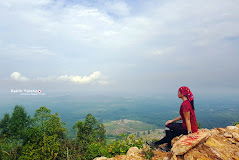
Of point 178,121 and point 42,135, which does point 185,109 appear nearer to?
point 178,121

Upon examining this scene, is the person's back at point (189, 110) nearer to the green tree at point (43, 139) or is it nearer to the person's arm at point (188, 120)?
the person's arm at point (188, 120)

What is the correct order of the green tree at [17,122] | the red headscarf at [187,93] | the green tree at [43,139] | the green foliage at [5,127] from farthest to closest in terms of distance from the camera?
1. the green foliage at [5,127]
2. the green tree at [17,122]
3. the green tree at [43,139]
4. the red headscarf at [187,93]

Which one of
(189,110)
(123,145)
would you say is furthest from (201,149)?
(123,145)

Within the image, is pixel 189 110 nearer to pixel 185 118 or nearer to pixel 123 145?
pixel 185 118

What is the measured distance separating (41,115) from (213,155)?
29.4 metres

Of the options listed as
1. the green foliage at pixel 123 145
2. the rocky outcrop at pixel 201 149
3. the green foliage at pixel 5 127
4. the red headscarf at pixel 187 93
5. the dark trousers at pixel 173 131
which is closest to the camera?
the rocky outcrop at pixel 201 149

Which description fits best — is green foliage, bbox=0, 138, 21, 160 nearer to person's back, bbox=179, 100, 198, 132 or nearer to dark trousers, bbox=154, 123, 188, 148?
dark trousers, bbox=154, 123, 188, 148

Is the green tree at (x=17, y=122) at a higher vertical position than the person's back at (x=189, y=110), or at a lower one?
lower

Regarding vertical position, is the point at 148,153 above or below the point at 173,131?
below

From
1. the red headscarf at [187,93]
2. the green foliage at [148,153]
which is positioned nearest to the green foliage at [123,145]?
the green foliage at [148,153]

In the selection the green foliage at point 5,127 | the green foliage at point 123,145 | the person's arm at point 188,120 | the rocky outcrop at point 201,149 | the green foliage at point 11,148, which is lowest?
the green foliage at point 11,148

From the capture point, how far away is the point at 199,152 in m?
7.13

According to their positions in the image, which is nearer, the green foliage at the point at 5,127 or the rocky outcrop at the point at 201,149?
the rocky outcrop at the point at 201,149

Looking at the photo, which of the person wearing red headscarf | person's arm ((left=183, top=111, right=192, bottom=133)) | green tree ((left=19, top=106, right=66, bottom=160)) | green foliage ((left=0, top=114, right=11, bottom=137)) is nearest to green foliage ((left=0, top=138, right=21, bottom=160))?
green tree ((left=19, top=106, right=66, bottom=160))
